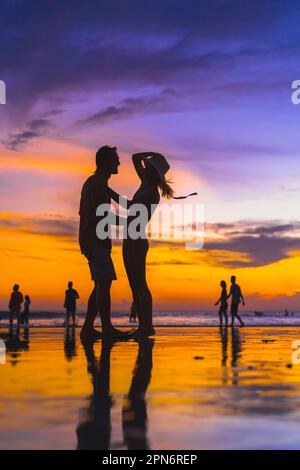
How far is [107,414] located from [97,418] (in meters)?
0.14

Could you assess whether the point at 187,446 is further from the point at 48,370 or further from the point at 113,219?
the point at 113,219

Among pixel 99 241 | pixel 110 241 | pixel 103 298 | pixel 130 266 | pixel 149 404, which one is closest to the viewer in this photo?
pixel 149 404

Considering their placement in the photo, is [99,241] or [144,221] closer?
[99,241]

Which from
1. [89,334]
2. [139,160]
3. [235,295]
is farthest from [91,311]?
[235,295]

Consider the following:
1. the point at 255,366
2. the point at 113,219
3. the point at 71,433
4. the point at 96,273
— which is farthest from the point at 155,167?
the point at 71,433

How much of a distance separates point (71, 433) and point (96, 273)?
6091mm

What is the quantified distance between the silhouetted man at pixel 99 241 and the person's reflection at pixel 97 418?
293 centimetres

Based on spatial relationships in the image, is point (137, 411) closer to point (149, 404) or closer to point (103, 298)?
point (149, 404)

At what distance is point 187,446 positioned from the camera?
313 centimetres

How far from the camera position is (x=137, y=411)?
13.1 ft

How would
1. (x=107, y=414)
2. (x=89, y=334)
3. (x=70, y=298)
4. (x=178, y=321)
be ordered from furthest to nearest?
(x=178, y=321) < (x=70, y=298) < (x=89, y=334) < (x=107, y=414)

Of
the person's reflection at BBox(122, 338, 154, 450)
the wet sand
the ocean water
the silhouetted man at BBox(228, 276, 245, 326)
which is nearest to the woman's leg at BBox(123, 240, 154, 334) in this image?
the wet sand

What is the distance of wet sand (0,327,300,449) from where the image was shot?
3.28 metres

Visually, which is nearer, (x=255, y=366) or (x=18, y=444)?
(x=18, y=444)
